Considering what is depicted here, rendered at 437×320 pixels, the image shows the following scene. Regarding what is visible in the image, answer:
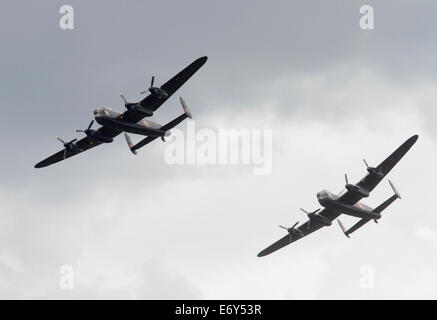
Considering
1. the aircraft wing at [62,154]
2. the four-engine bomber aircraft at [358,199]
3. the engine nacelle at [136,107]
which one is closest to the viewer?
the four-engine bomber aircraft at [358,199]

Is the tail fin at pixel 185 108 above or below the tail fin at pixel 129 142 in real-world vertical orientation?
above

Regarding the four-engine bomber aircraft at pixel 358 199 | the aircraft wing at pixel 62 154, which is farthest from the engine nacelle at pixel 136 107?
the four-engine bomber aircraft at pixel 358 199

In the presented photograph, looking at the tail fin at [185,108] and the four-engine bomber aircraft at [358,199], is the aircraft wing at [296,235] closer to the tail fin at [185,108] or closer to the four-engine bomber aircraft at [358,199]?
the four-engine bomber aircraft at [358,199]

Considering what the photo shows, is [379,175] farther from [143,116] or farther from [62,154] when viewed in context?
[62,154]

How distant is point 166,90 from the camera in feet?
235

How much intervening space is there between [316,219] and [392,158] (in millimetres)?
11860

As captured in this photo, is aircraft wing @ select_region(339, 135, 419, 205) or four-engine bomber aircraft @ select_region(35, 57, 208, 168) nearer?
aircraft wing @ select_region(339, 135, 419, 205)

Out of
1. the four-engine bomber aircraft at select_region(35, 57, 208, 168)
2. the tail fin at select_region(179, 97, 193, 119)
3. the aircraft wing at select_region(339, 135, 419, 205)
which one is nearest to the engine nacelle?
the four-engine bomber aircraft at select_region(35, 57, 208, 168)

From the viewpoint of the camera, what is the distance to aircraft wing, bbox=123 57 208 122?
70375 millimetres

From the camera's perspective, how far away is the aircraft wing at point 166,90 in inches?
2771

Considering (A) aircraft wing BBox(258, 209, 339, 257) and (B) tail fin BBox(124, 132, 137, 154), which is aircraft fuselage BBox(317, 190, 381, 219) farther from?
(B) tail fin BBox(124, 132, 137, 154)

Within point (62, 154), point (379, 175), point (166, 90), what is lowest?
point (379, 175)

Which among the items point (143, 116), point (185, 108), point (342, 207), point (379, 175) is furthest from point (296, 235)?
point (143, 116)
